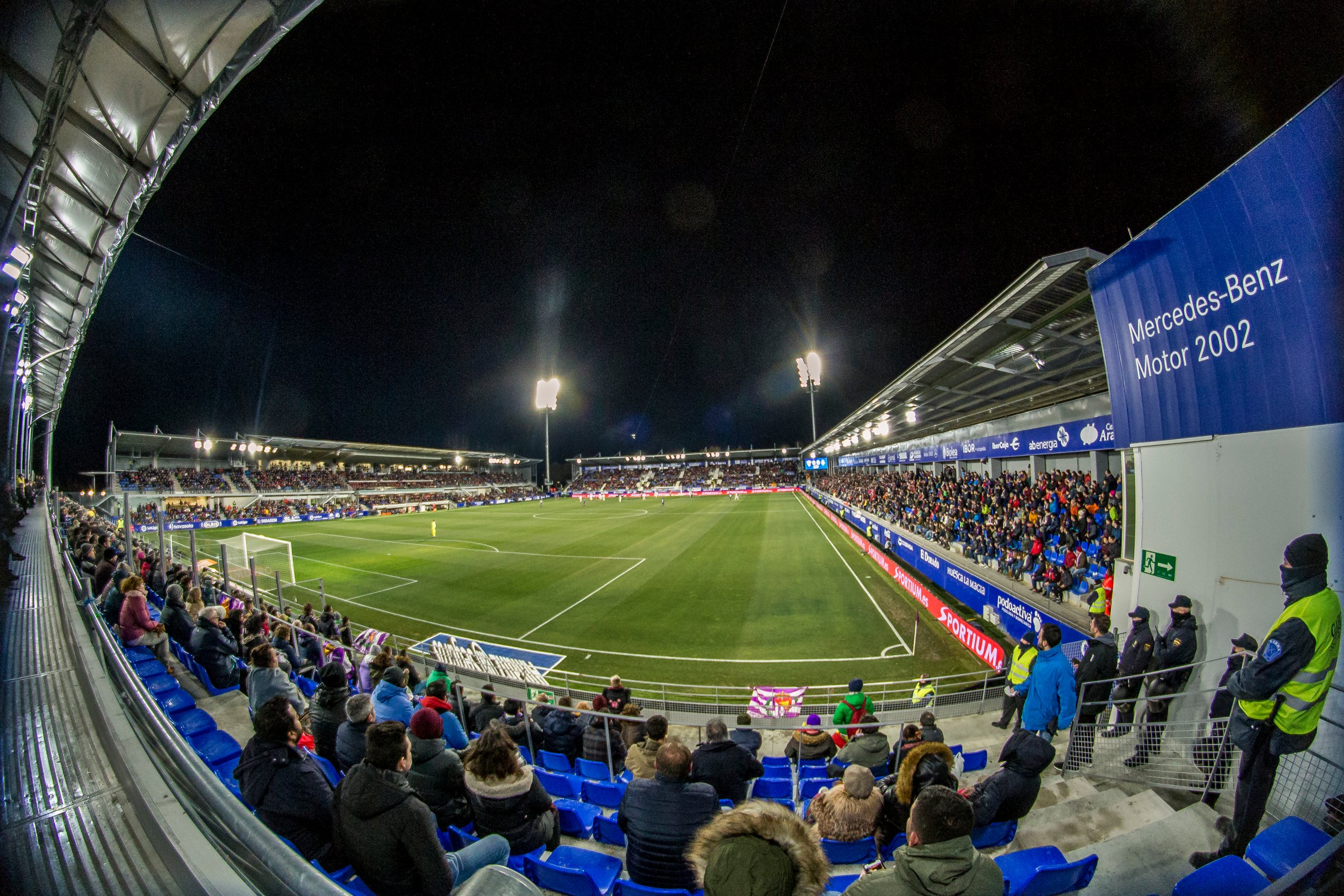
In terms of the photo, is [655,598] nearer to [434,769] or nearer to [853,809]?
[853,809]

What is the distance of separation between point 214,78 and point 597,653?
41.3ft

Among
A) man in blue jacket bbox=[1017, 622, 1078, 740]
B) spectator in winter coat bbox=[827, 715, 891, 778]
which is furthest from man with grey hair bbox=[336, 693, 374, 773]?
man in blue jacket bbox=[1017, 622, 1078, 740]

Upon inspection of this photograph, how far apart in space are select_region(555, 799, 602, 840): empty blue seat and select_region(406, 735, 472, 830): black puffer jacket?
1.09 metres

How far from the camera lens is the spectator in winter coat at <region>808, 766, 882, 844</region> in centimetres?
327

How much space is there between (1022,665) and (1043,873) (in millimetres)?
3288

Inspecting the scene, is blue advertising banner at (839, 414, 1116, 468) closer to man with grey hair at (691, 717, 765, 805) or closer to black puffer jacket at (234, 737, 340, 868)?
man with grey hair at (691, 717, 765, 805)

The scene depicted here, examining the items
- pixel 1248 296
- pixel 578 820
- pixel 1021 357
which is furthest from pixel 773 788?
pixel 1021 357

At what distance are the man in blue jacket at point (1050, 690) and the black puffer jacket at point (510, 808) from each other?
454 cm

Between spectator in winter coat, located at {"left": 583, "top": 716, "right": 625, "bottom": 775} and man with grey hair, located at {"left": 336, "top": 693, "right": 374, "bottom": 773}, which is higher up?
man with grey hair, located at {"left": 336, "top": 693, "right": 374, "bottom": 773}

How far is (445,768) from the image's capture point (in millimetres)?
3156

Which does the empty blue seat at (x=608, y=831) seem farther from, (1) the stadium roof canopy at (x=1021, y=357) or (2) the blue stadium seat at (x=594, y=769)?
(1) the stadium roof canopy at (x=1021, y=357)

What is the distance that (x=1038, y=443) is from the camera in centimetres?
1300

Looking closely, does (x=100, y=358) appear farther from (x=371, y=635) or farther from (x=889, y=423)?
(x=889, y=423)

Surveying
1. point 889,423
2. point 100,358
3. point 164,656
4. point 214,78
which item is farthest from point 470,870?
point 100,358
